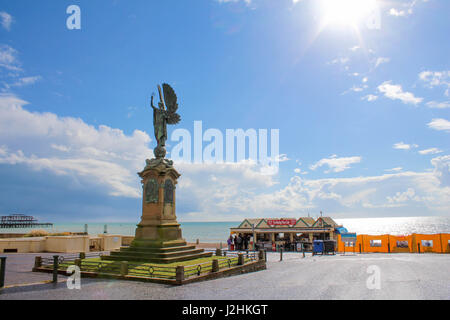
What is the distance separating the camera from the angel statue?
19109mm

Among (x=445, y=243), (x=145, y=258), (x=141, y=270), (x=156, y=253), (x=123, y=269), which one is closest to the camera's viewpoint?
(x=123, y=269)

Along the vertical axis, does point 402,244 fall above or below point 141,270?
below

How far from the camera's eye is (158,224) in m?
16.9

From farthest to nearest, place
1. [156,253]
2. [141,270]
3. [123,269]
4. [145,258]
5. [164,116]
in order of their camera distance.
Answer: [164,116]
[156,253]
[145,258]
[141,270]
[123,269]

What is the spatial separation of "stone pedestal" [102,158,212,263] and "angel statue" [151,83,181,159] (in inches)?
41.8

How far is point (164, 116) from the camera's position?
19641mm

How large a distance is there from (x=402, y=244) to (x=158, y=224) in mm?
27052

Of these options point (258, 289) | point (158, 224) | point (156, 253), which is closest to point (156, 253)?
point (156, 253)

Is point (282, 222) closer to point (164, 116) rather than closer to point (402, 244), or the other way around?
point (402, 244)

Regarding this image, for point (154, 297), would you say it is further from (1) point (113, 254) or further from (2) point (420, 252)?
(2) point (420, 252)

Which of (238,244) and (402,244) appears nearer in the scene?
(402,244)

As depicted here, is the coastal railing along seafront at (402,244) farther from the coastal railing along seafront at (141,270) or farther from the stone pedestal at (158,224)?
the coastal railing along seafront at (141,270)

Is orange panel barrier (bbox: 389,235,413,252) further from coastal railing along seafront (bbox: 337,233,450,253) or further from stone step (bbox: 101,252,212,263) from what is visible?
stone step (bbox: 101,252,212,263)

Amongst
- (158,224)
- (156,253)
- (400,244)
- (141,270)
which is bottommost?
(400,244)
